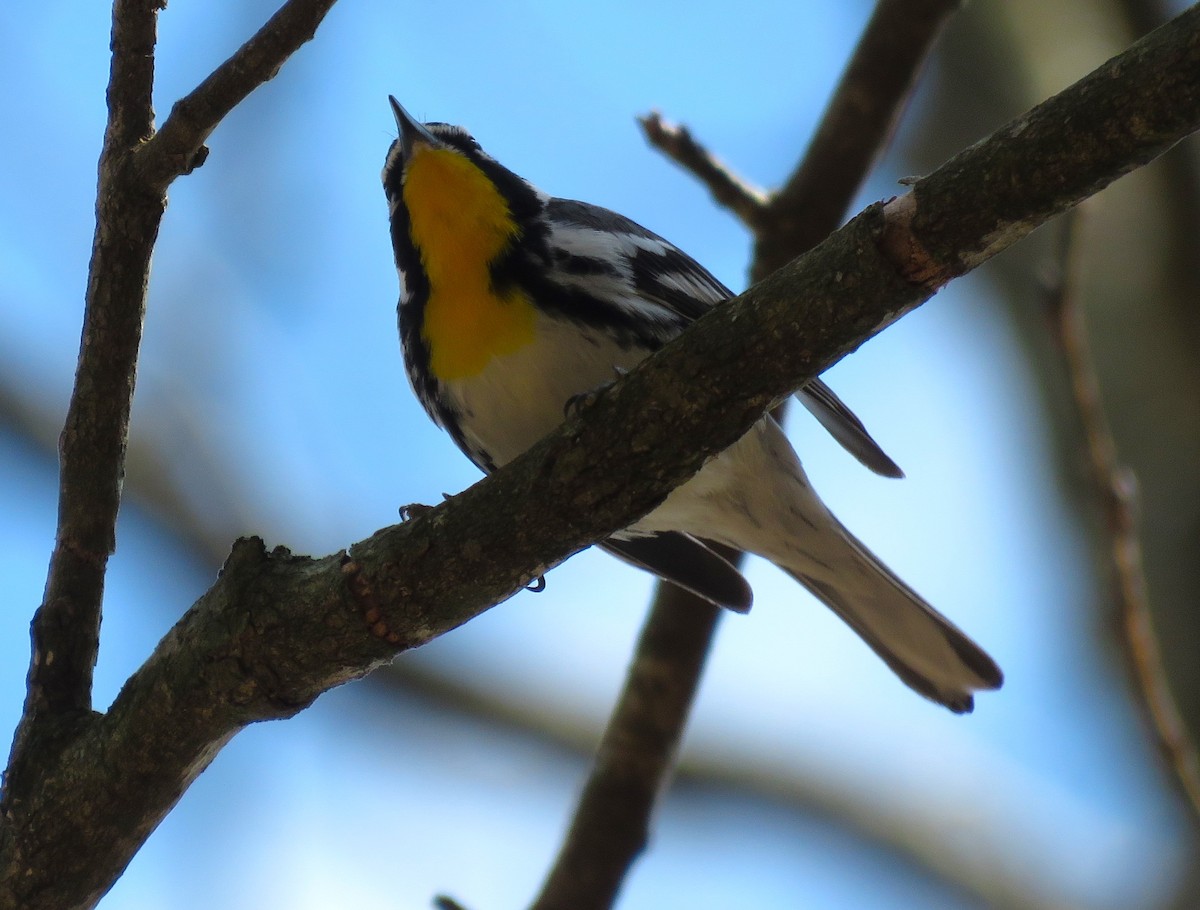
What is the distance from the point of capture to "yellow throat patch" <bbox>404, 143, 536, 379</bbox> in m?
3.08

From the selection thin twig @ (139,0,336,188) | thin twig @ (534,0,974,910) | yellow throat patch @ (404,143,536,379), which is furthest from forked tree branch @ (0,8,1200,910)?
thin twig @ (534,0,974,910)

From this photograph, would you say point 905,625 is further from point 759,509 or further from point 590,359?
point 590,359

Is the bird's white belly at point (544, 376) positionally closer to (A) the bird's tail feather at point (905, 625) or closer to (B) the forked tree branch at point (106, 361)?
(A) the bird's tail feather at point (905, 625)

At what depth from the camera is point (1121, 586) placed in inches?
109

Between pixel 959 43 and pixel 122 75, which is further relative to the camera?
pixel 959 43

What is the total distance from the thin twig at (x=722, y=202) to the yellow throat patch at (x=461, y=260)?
76 centimetres

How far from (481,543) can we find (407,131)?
1.82m

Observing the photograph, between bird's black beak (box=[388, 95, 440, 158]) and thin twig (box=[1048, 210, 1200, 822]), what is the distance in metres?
1.73

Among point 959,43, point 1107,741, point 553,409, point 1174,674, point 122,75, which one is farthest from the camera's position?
point 959,43

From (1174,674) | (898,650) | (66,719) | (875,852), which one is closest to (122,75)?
(66,719)

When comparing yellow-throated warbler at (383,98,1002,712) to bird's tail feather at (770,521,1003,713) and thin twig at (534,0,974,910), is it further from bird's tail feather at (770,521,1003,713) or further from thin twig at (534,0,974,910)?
thin twig at (534,0,974,910)

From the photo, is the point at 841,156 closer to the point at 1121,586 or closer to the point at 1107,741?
the point at 1121,586

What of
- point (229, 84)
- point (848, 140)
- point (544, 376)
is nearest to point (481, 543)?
point (229, 84)

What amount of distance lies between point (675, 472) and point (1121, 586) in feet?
4.26
